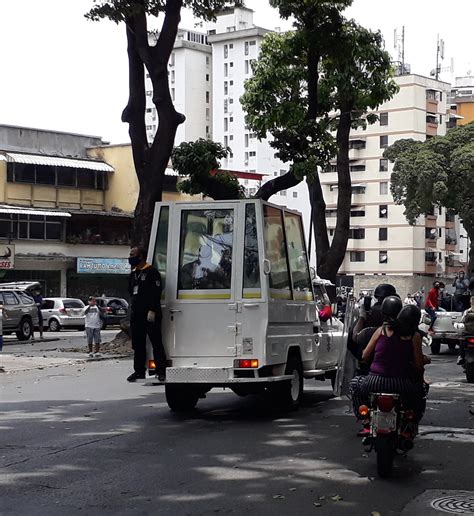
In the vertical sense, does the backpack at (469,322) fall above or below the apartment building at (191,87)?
below

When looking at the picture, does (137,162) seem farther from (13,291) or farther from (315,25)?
(13,291)

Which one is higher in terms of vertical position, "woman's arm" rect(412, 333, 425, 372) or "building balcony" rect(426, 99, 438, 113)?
"building balcony" rect(426, 99, 438, 113)

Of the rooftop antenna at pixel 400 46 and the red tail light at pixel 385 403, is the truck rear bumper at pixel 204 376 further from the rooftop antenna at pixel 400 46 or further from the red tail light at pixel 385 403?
the rooftop antenna at pixel 400 46

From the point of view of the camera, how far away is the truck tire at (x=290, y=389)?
13.6 meters

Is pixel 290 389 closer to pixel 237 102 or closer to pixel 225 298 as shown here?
pixel 225 298

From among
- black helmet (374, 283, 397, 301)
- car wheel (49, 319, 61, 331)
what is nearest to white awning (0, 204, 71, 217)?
car wheel (49, 319, 61, 331)

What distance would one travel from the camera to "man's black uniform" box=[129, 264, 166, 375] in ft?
42.1

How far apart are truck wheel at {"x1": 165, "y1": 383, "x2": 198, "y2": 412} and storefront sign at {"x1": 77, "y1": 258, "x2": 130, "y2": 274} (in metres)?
45.0

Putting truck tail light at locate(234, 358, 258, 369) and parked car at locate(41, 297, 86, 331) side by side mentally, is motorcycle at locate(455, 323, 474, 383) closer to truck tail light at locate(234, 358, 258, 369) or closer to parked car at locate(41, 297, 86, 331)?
truck tail light at locate(234, 358, 258, 369)

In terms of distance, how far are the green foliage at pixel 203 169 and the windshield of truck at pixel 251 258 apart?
10729mm

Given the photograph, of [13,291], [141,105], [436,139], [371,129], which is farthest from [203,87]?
[141,105]

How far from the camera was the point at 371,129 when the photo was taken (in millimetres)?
91125

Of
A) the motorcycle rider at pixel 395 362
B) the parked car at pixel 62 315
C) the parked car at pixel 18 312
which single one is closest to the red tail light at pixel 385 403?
the motorcycle rider at pixel 395 362

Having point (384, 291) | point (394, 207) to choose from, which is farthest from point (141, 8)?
point (394, 207)
